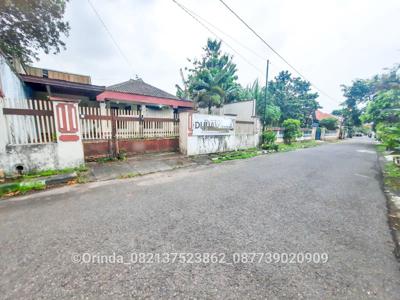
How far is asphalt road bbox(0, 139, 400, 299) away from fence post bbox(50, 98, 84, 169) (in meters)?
1.64

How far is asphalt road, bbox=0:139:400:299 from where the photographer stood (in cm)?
157

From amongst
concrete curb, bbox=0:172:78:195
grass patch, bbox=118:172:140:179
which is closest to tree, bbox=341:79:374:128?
grass patch, bbox=118:172:140:179

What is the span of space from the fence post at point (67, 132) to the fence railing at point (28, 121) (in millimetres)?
258

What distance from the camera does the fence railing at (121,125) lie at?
6.23 m

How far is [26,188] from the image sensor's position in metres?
4.07

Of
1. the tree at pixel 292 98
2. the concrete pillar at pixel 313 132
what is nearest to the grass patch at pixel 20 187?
the tree at pixel 292 98

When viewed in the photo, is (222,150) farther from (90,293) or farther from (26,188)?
(90,293)

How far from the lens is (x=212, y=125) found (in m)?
8.88

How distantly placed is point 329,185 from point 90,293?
17.7ft

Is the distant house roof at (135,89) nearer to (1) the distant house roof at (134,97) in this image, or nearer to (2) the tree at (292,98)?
(1) the distant house roof at (134,97)

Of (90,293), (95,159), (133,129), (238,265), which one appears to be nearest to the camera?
(90,293)

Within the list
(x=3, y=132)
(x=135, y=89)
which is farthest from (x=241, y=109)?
(x=3, y=132)

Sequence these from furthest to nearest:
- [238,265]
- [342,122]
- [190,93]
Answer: [342,122] → [190,93] → [238,265]

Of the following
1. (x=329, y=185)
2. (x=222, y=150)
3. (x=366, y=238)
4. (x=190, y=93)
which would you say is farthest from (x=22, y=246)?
(x=190, y=93)
